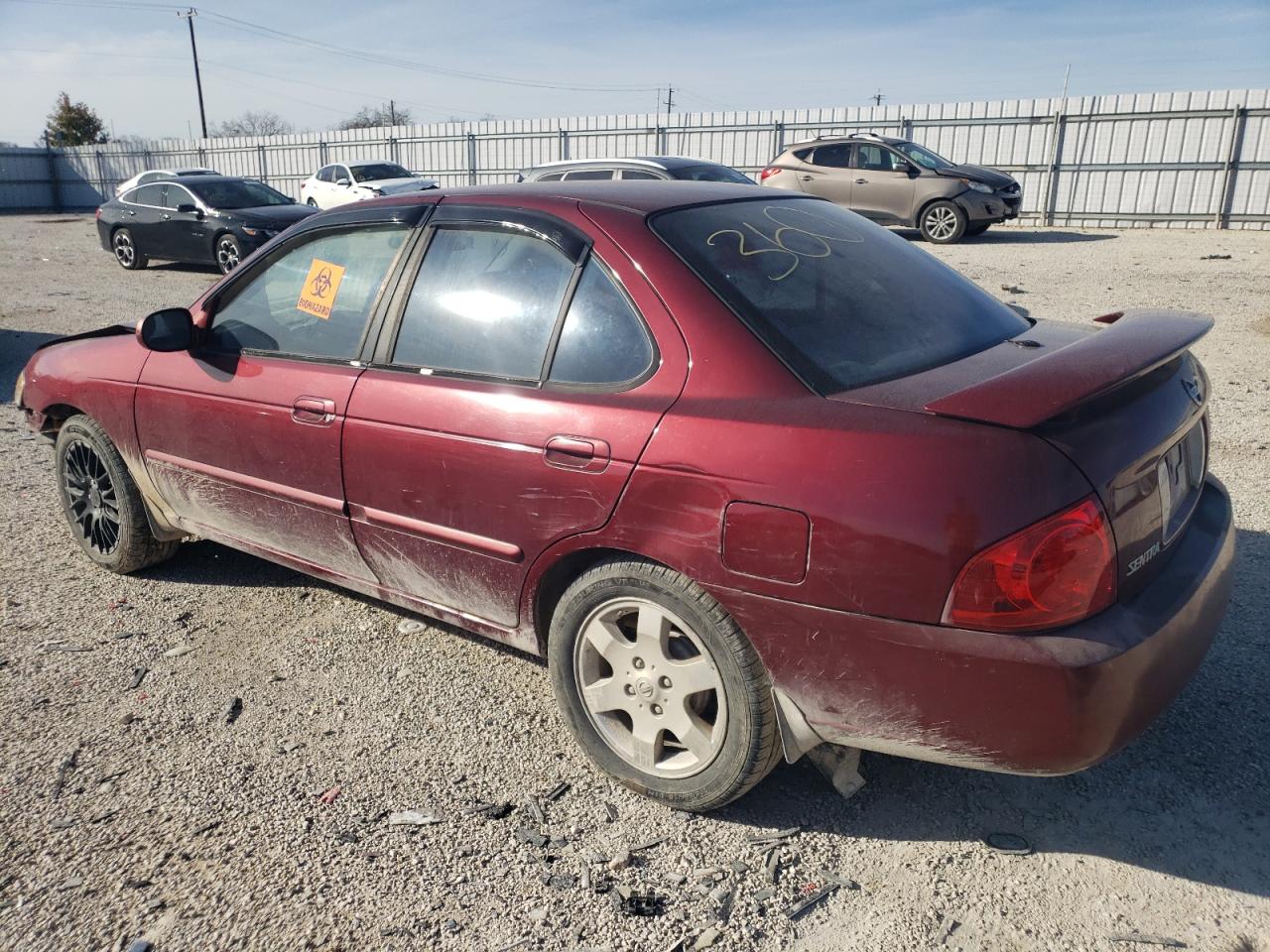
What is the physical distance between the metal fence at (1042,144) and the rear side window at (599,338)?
20069 millimetres

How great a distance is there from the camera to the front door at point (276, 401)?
134 inches

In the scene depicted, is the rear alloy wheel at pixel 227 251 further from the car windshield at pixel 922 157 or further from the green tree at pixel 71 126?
the green tree at pixel 71 126

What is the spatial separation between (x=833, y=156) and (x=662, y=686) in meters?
16.1

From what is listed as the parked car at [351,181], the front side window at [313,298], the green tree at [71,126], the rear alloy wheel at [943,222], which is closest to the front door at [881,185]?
the rear alloy wheel at [943,222]

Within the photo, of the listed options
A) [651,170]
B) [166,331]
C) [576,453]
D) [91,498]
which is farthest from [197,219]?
[576,453]

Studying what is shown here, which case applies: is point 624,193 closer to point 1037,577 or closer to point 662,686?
point 662,686

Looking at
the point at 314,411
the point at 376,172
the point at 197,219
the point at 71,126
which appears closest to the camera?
the point at 314,411

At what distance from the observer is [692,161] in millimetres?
13250

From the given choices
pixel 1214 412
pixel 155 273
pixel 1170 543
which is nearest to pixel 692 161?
pixel 1214 412

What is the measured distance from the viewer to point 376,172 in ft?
68.1

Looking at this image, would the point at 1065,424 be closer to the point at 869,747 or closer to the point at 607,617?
the point at 869,747

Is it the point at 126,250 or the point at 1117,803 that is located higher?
the point at 126,250

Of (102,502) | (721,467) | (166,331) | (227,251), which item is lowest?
(102,502)

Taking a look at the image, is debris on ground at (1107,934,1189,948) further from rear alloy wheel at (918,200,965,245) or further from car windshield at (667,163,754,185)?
rear alloy wheel at (918,200,965,245)
